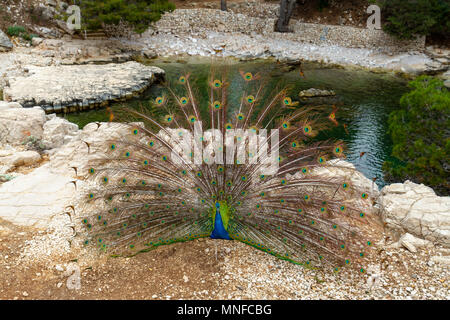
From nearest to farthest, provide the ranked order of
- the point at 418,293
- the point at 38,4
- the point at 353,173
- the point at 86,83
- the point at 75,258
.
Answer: the point at 418,293 → the point at 75,258 → the point at 353,173 → the point at 86,83 → the point at 38,4

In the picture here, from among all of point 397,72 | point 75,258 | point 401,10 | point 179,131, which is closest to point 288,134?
point 179,131

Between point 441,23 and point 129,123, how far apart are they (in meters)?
18.3

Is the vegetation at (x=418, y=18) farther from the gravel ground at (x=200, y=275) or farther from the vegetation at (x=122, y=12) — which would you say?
the gravel ground at (x=200, y=275)

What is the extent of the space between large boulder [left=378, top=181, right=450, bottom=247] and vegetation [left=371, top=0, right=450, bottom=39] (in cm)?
1447

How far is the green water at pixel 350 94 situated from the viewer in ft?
30.0

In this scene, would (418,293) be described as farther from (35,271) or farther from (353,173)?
(35,271)

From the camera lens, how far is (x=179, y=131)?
14.8 ft

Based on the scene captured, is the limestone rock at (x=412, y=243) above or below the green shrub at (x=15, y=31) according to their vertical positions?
below

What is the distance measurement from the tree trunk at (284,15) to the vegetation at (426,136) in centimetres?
1521

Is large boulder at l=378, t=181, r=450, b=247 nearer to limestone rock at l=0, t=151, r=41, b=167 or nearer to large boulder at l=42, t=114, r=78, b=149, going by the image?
limestone rock at l=0, t=151, r=41, b=167

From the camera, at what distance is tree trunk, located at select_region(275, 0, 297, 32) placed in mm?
19281

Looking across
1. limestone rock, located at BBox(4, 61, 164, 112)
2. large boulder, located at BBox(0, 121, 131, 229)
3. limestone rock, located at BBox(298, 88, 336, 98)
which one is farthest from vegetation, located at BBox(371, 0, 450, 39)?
large boulder, located at BBox(0, 121, 131, 229)

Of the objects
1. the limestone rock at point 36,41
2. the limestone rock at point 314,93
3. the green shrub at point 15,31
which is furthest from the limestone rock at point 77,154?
the green shrub at point 15,31

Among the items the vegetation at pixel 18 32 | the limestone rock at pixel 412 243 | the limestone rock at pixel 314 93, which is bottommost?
the limestone rock at pixel 412 243
